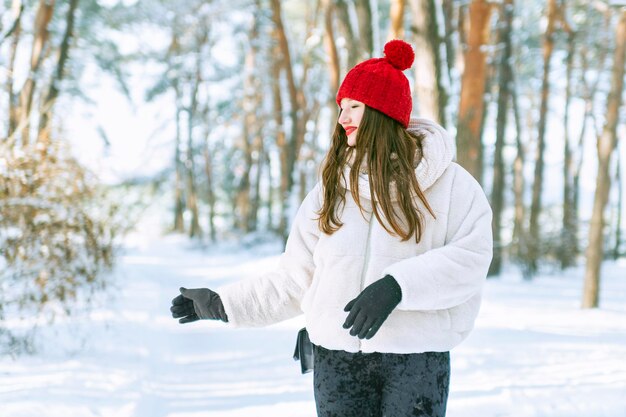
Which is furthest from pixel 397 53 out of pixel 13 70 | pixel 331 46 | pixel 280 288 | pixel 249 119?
pixel 249 119

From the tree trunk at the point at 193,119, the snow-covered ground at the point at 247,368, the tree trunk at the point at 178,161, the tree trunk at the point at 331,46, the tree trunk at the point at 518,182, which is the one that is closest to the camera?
the snow-covered ground at the point at 247,368

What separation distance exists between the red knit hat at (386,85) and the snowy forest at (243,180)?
32 centimetres

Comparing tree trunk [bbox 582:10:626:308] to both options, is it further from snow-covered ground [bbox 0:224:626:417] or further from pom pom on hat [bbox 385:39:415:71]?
pom pom on hat [bbox 385:39:415:71]

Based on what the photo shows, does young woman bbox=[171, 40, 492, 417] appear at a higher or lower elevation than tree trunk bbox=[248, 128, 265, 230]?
higher

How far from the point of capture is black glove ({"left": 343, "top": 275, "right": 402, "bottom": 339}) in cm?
183

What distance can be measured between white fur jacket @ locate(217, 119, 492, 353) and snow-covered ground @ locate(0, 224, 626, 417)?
2488 mm

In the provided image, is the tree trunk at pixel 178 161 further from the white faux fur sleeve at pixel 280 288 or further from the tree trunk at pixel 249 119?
the white faux fur sleeve at pixel 280 288

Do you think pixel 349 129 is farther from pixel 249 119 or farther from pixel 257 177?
pixel 249 119

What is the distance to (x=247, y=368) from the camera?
5.79 m

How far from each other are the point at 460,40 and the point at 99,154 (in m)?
9.46

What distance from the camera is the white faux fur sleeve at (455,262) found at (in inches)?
74.2

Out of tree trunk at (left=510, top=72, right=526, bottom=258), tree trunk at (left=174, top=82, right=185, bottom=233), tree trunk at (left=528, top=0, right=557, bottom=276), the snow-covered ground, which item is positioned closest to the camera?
the snow-covered ground

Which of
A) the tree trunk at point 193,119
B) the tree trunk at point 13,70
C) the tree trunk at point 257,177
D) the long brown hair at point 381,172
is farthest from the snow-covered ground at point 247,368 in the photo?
the tree trunk at point 193,119

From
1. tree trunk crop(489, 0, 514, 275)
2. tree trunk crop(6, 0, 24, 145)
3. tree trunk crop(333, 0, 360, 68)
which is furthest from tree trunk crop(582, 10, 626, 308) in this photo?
tree trunk crop(6, 0, 24, 145)
